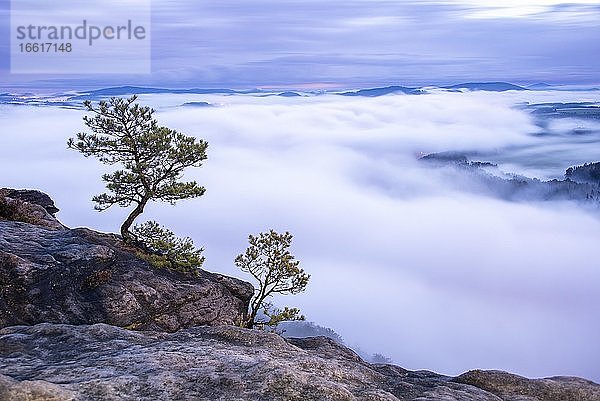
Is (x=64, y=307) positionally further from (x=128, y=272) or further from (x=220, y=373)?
(x=220, y=373)

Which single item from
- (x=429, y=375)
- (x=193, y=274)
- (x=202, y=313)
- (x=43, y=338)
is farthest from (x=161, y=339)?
(x=193, y=274)

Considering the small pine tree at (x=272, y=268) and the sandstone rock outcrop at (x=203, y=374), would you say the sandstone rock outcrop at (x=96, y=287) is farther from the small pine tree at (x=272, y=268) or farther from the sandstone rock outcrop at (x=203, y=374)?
the sandstone rock outcrop at (x=203, y=374)

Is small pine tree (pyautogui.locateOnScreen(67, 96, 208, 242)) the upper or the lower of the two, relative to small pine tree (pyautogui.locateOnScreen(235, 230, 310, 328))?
upper

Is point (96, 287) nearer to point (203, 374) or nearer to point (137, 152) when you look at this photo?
point (137, 152)

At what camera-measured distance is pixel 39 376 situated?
41.5ft

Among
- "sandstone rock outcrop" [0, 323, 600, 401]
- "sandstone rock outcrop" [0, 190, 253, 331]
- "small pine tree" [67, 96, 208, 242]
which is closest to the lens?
"sandstone rock outcrop" [0, 323, 600, 401]

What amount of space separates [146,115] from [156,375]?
70.6 ft

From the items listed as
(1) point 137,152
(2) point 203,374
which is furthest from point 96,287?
(2) point 203,374

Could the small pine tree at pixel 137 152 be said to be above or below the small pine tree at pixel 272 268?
above

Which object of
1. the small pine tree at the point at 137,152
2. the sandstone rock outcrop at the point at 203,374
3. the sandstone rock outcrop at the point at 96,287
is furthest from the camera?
the small pine tree at the point at 137,152

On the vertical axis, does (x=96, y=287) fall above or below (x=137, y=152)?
below

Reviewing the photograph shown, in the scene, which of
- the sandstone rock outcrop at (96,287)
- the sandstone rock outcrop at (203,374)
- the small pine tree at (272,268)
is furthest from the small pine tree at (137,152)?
the sandstone rock outcrop at (203,374)

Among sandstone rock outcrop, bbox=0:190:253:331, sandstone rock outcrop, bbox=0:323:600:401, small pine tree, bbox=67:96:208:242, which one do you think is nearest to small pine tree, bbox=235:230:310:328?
sandstone rock outcrop, bbox=0:190:253:331

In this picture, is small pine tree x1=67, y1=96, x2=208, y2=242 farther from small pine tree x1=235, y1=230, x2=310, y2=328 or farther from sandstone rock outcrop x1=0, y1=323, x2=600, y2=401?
sandstone rock outcrop x1=0, y1=323, x2=600, y2=401
